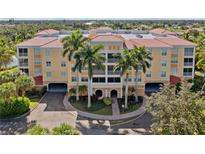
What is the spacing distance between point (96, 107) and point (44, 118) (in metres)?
5.63

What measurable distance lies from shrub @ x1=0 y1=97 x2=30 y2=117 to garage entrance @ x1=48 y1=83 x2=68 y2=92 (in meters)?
7.13

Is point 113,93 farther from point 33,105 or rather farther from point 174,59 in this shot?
point 174,59

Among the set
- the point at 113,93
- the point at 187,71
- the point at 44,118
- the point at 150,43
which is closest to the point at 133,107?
the point at 113,93

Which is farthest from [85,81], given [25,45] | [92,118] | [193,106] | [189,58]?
[193,106]

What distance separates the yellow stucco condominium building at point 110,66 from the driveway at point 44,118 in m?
4.06

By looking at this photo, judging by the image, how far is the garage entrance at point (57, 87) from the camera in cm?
3253

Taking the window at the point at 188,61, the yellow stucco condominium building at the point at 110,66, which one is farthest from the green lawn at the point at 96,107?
the window at the point at 188,61

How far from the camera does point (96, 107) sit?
2678cm

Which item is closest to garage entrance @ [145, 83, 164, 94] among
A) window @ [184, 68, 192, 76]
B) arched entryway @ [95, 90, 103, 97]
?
window @ [184, 68, 192, 76]

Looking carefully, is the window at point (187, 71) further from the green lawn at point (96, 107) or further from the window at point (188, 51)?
the green lawn at point (96, 107)

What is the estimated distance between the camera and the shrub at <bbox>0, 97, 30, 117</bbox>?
2416 centimetres

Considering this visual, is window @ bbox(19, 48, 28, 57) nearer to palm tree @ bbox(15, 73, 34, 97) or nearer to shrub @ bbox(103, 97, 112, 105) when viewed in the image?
palm tree @ bbox(15, 73, 34, 97)

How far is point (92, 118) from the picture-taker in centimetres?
2422

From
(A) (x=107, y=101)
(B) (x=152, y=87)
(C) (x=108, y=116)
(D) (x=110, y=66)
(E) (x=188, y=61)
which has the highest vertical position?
(E) (x=188, y=61)
